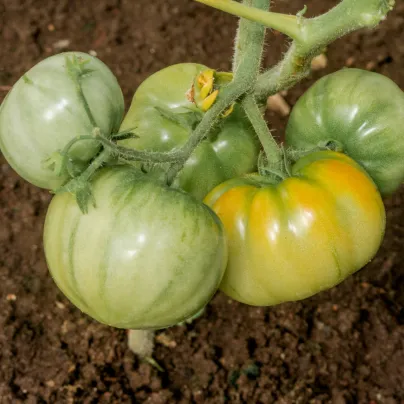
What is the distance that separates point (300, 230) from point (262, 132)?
239 millimetres

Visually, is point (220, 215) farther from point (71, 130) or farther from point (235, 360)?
point (235, 360)

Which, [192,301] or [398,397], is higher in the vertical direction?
[192,301]

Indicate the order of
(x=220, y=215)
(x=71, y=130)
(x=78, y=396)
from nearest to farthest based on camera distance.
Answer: (x=71, y=130) < (x=220, y=215) < (x=78, y=396)

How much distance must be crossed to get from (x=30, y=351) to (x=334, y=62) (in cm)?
149

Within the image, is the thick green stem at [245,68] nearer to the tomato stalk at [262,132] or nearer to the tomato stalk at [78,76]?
the tomato stalk at [262,132]

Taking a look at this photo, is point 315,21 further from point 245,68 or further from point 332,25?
point 245,68

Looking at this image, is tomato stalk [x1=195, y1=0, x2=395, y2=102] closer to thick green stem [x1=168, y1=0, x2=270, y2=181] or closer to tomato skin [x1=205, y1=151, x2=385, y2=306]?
thick green stem [x1=168, y1=0, x2=270, y2=181]

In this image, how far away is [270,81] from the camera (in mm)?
1353

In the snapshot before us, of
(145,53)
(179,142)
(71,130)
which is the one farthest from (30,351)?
(145,53)

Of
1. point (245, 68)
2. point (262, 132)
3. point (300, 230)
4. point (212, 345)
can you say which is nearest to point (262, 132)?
point (262, 132)

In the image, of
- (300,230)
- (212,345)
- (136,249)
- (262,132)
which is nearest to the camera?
(136,249)

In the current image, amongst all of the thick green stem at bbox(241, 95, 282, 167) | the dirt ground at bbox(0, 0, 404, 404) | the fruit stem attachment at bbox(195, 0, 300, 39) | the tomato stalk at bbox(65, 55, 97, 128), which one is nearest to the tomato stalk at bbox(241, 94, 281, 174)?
the thick green stem at bbox(241, 95, 282, 167)

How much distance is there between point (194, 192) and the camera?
1.42m

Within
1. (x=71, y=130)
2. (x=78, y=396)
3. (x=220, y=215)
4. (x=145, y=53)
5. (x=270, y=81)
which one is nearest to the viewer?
(x=71, y=130)
